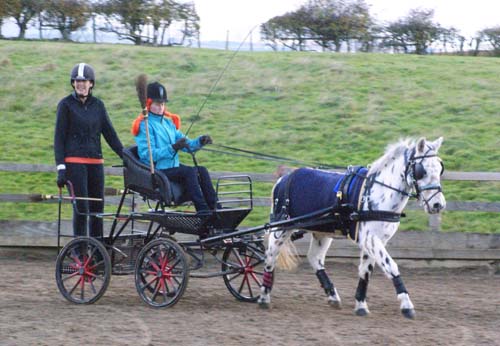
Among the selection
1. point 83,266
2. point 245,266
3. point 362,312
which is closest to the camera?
point 362,312

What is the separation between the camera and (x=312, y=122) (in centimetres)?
1634

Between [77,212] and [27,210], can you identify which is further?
[27,210]

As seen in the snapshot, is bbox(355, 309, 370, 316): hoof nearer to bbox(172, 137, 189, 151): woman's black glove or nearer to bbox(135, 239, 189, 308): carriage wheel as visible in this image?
bbox(135, 239, 189, 308): carriage wheel

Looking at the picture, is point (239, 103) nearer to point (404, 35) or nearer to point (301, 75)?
point (301, 75)

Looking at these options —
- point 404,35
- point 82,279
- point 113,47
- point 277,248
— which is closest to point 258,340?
point 277,248

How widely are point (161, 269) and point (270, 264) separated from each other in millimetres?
1072

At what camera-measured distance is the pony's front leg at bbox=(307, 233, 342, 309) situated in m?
8.25

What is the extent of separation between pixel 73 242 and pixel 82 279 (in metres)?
→ 0.37

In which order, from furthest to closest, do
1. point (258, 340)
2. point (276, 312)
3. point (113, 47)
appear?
point (113, 47) < point (276, 312) < point (258, 340)

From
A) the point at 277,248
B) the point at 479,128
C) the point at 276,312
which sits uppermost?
the point at 479,128

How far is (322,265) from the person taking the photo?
28.1 feet

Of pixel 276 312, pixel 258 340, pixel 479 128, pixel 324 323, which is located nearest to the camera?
pixel 258 340

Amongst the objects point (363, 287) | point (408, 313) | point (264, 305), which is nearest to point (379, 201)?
point (363, 287)

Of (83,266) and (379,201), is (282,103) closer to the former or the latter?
(83,266)
